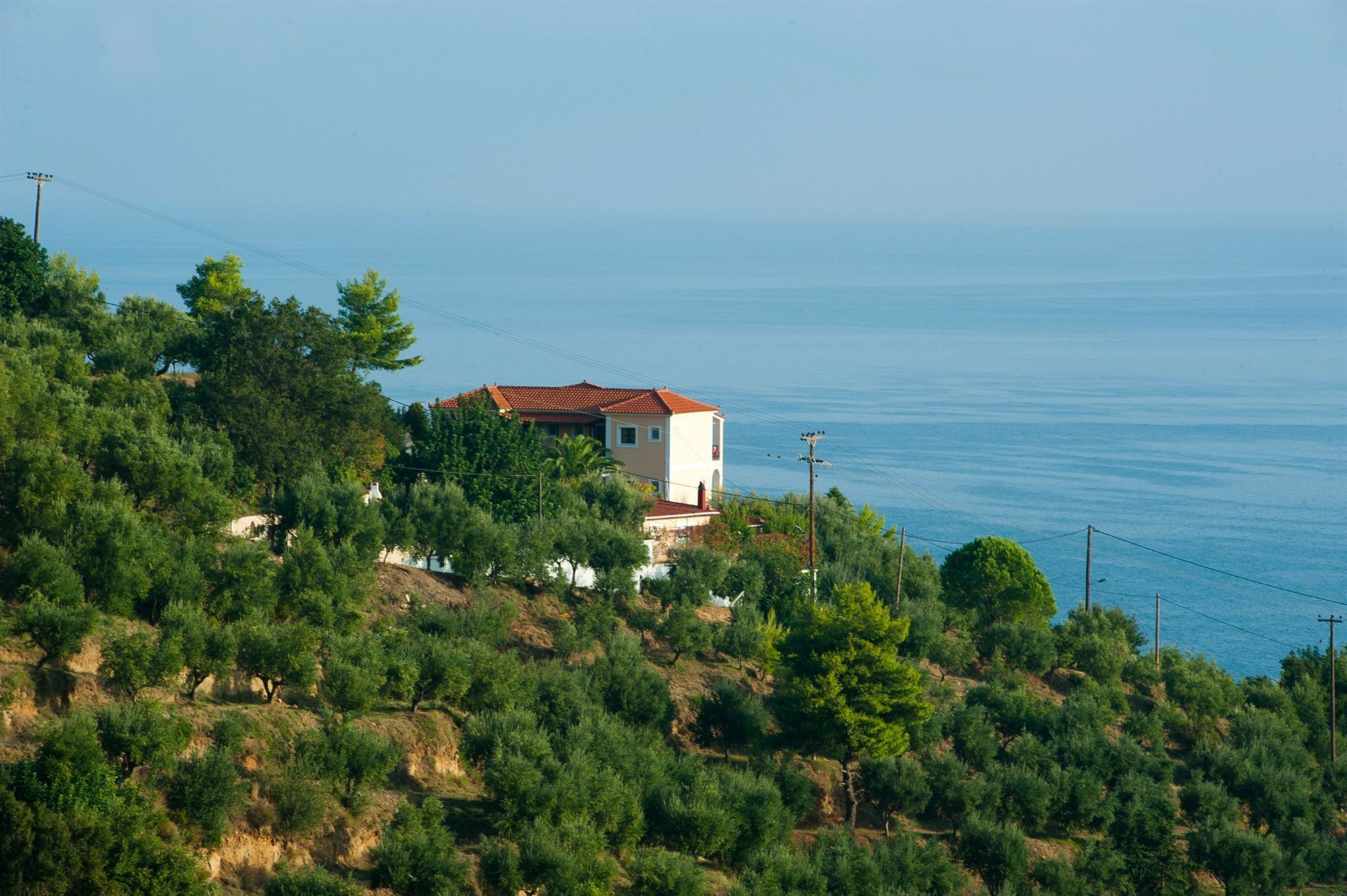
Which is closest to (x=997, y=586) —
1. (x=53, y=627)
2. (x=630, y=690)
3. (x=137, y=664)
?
(x=630, y=690)

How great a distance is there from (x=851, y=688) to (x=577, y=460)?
25679 mm

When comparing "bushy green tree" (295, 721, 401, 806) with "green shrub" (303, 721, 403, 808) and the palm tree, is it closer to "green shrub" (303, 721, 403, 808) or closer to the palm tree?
"green shrub" (303, 721, 403, 808)

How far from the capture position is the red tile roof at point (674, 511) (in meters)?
59.2

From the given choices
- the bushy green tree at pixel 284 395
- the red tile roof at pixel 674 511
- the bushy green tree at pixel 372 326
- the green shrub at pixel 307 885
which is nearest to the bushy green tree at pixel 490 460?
the bushy green tree at pixel 284 395

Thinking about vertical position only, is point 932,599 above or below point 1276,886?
above

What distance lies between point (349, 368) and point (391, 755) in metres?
33.5

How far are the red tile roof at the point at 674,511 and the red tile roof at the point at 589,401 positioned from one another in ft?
25.6

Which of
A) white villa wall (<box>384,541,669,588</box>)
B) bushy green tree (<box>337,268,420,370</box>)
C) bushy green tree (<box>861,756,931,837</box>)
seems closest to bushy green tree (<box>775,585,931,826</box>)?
bushy green tree (<box>861,756,931,837</box>)

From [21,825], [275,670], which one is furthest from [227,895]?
[275,670]

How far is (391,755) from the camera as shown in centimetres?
3078

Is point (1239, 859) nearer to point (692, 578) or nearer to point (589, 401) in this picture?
point (692, 578)

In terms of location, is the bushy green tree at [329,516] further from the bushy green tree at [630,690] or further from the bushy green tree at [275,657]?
the bushy green tree at [275,657]

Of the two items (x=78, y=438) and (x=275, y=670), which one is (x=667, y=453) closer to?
(x=78, y=438)

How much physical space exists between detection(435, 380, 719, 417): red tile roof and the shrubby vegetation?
11151 millimetres
